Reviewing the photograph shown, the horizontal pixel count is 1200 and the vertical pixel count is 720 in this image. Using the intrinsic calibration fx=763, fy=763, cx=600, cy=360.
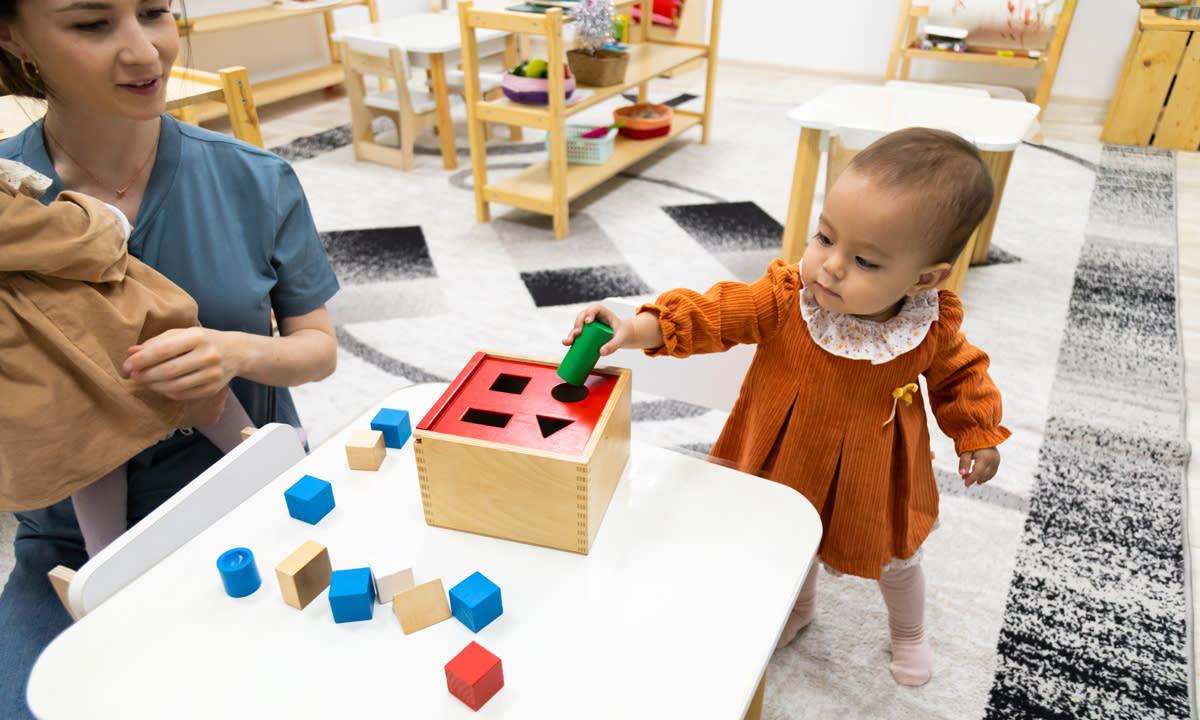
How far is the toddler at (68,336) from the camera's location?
2.32 feet

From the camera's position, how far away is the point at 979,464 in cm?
99

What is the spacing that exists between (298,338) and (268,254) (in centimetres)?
12

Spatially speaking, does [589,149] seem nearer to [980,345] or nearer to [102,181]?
[980,345]

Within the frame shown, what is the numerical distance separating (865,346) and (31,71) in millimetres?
972

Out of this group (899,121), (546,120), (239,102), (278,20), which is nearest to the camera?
(239,102)

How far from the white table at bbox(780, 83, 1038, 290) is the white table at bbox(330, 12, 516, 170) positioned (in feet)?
5.06

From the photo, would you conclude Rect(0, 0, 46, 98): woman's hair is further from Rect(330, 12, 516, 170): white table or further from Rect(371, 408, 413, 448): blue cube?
Rect(330, 12, 516, 170): white table

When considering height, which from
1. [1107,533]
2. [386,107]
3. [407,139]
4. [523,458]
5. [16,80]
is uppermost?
[16,80]

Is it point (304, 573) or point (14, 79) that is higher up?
point (14, 79)

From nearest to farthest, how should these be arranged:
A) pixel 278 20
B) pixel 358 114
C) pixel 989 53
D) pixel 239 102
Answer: pixel 239 102 → pixel 358 114 → pixel 989 53 → pixel 278 20

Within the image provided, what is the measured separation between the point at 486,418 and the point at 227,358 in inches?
12.9

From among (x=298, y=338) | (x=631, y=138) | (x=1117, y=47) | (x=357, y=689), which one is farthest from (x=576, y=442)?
(x=1117, y=47)

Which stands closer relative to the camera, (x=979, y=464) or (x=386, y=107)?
(x=979, y=464)

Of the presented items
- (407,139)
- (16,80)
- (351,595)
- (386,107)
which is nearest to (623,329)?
(351,595)
